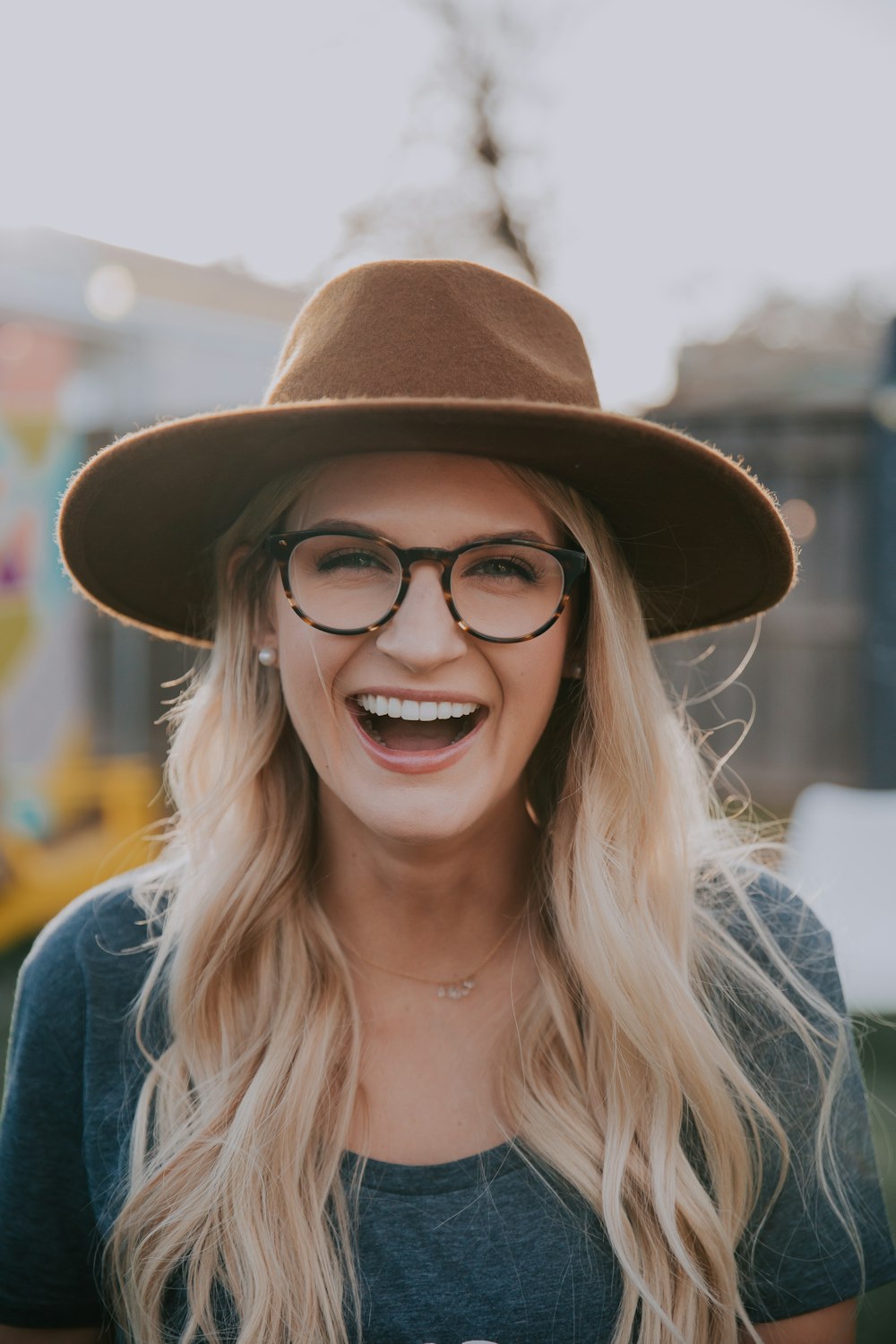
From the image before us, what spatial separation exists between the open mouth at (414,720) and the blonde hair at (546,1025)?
230 mm

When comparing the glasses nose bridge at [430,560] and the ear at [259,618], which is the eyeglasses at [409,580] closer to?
the glasses nose bridge at [430,560]

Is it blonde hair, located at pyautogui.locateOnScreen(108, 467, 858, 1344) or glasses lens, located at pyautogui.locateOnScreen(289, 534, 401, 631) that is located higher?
glasses lens, located at pyautogui.locateOnScreen(289, 534, 401, 631)

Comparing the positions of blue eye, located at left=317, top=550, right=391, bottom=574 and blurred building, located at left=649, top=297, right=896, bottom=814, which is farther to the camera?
blurred building, located at left=649, top=297, right=896, bottom=814

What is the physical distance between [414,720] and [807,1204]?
91 cm

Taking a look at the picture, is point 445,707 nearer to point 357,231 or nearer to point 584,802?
point 584,802

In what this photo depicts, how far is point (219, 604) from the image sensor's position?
6.18 ft

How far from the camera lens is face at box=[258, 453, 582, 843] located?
157cm

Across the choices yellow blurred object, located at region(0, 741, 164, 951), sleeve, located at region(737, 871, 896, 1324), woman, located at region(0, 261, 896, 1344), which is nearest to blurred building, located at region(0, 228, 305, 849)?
yellow blurred object, located at region(0, 741, 164, 951)

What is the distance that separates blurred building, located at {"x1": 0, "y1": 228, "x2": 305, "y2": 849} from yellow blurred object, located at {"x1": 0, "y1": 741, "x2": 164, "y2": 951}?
0.05 meters

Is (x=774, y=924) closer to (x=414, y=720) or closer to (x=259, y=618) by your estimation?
(x=414, y=720)

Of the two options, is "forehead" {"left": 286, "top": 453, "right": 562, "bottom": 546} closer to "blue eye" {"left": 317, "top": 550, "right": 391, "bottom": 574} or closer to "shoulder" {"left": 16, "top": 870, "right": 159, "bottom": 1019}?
"blue eye" {"left": 317, "top": 550, "right": 391, "bottom": 574}

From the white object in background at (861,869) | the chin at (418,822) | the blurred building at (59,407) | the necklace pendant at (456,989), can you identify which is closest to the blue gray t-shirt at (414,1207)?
the necklace pendant at (456,989)

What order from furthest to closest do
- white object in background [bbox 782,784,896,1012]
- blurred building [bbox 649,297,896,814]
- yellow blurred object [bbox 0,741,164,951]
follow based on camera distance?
blurred building [bbox 649,297,896,814] < yellow blurred object [bbox 0,741,164,951] < white object in background [bbox 782,784,896,1012]

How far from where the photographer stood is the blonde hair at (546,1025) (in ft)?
5.11
